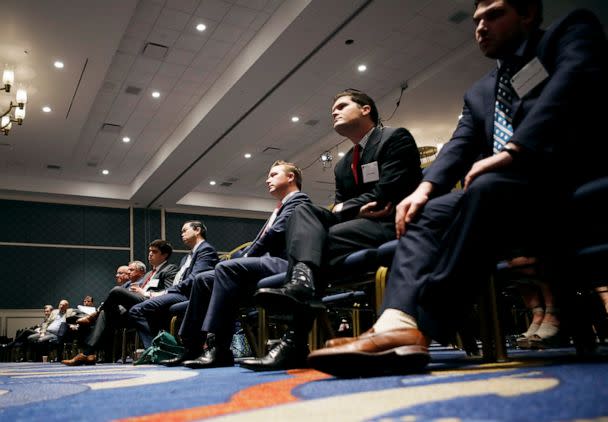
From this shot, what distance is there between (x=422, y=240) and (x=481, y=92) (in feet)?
1.87

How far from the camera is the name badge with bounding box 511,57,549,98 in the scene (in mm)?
1269

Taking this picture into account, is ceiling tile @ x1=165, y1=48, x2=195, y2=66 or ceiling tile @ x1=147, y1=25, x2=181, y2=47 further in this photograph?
ceiling tile @ x1=165, y1=48, x2=195, y2=66

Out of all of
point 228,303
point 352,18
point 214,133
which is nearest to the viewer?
point 228,303

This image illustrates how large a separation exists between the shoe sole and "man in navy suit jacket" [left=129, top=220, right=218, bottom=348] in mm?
2336

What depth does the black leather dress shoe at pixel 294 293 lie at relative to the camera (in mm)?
1390

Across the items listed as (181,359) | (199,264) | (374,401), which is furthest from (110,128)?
(374,401)

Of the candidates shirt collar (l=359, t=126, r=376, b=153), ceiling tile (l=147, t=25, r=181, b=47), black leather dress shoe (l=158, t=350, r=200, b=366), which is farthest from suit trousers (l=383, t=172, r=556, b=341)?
ceiling tile (l=147, t=25, r=181, b=47)

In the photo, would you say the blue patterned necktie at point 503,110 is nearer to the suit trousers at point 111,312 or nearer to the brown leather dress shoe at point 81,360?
the suit trousers at point 111,312

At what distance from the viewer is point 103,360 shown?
4.67 meters

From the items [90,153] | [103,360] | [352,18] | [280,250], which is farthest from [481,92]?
[90,153]

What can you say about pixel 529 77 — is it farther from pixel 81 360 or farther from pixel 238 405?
pixel 81 360

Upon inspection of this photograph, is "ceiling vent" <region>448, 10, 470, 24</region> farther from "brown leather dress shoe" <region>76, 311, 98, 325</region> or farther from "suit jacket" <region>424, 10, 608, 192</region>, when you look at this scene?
"brown leather dress shoe" <region>76, 311, 98, 325</region>

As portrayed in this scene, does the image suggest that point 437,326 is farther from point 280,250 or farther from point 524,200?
point 280,250

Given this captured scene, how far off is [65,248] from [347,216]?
391 inches
